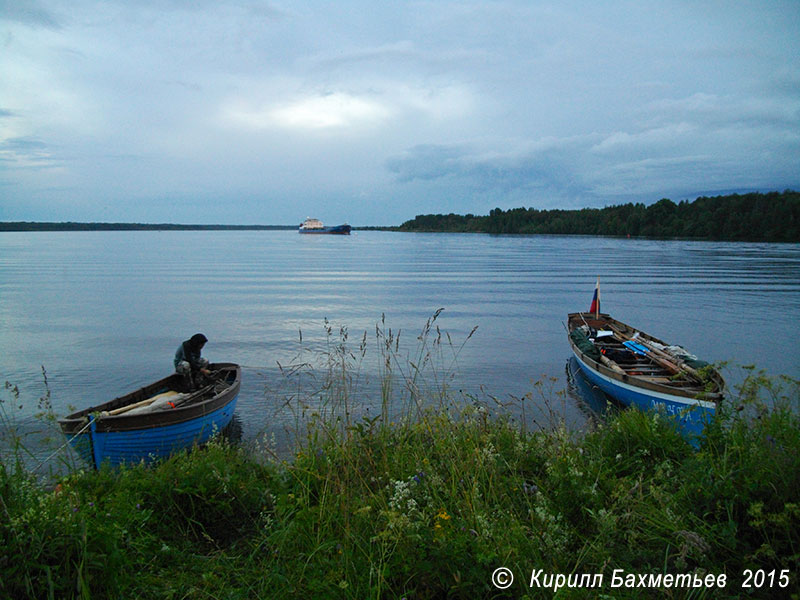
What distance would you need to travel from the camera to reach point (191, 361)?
13086 millimetres

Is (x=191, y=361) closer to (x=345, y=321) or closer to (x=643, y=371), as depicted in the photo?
(x=643, y=371)

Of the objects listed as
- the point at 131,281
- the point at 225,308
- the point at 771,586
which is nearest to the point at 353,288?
the point at 225,308

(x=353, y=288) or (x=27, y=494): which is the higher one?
(x=27, y=494)

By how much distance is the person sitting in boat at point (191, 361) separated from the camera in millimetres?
12831

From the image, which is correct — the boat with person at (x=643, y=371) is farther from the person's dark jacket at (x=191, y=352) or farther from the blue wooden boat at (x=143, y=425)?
the person's dark jacket at (x=191, y=352)

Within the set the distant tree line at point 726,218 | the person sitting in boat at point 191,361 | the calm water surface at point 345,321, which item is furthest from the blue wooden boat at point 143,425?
the distant tree line at point 726,218

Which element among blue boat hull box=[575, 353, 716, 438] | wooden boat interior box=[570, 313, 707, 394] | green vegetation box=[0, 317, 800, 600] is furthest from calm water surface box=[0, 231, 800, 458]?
green vegetation box=[0, 317, 800, 600]

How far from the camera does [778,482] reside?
12.4ft

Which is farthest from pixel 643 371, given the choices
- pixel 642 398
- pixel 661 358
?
pixel 642 398

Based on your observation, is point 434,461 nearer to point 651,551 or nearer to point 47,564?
point 651,551

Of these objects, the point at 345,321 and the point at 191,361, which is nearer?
the point at 191,361

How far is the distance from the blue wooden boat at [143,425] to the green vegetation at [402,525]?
392 cm

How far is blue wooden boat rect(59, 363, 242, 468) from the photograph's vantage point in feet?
31.0

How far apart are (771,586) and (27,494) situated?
5.11 metres
